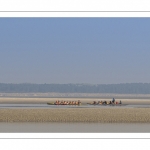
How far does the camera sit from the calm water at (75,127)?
22.2m

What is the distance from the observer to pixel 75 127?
23.5m

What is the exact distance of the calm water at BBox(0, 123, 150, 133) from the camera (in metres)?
22.2
